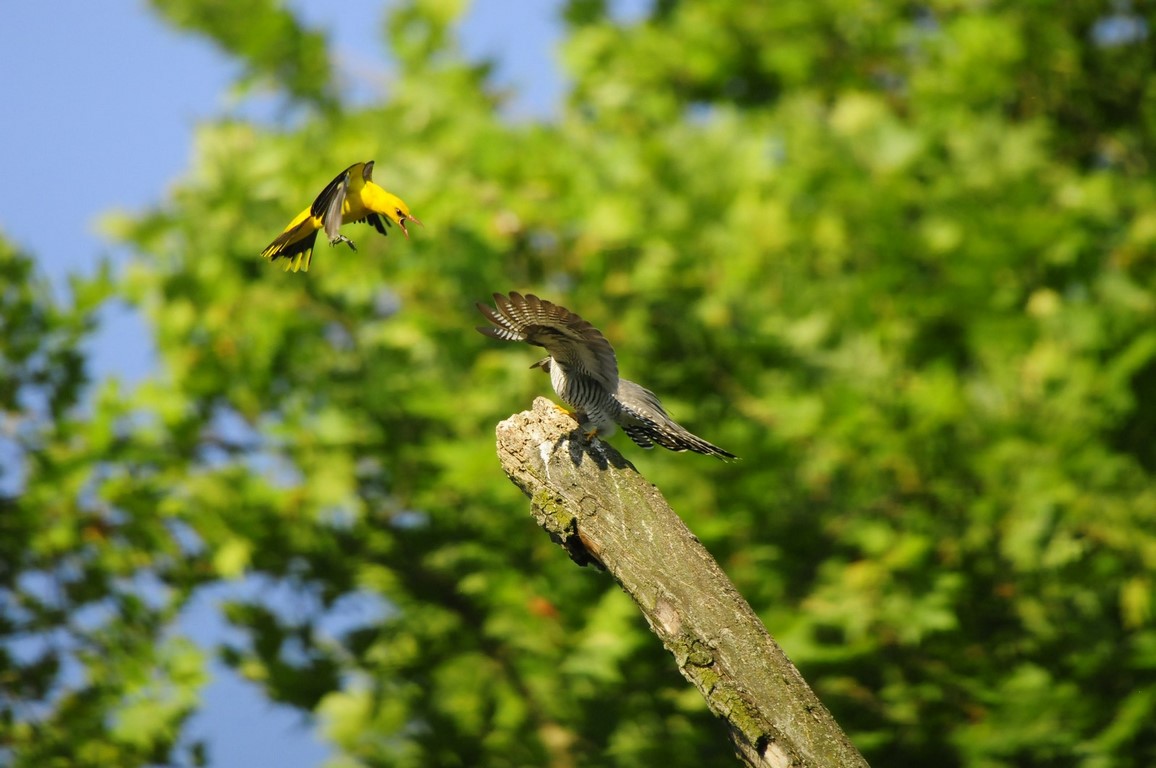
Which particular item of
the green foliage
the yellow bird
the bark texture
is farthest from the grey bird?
the green foliage

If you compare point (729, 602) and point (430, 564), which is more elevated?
point (430, 564)

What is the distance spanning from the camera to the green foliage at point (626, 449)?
22.1ft

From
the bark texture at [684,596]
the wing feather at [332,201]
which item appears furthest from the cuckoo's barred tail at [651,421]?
the wing feather at [332,201]

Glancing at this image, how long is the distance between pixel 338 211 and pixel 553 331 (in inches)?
24.1

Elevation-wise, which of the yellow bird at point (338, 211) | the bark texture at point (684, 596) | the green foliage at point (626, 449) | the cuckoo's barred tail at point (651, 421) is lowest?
the bark texture at point (684, 596)

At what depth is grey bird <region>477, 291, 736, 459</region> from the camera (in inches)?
116

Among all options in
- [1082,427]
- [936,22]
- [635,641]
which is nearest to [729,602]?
[635,641]

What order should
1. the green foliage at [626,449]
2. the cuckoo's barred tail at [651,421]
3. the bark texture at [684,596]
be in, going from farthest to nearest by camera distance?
the green foliage at [626,449] → the cuckoo's barred tail at [651,421] → the bark texture at [684,596]

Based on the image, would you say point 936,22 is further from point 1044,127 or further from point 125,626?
point 125,626

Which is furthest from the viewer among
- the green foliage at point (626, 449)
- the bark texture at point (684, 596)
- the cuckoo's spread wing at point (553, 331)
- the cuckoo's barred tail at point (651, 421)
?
the green foliage at point (626, 449)

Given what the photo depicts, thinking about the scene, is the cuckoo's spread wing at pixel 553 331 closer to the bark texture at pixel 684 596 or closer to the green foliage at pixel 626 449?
the bark texture at pixel 684 596

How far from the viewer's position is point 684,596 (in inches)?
112

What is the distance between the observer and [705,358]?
722cm

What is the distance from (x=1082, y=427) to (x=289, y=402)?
4.63 m
